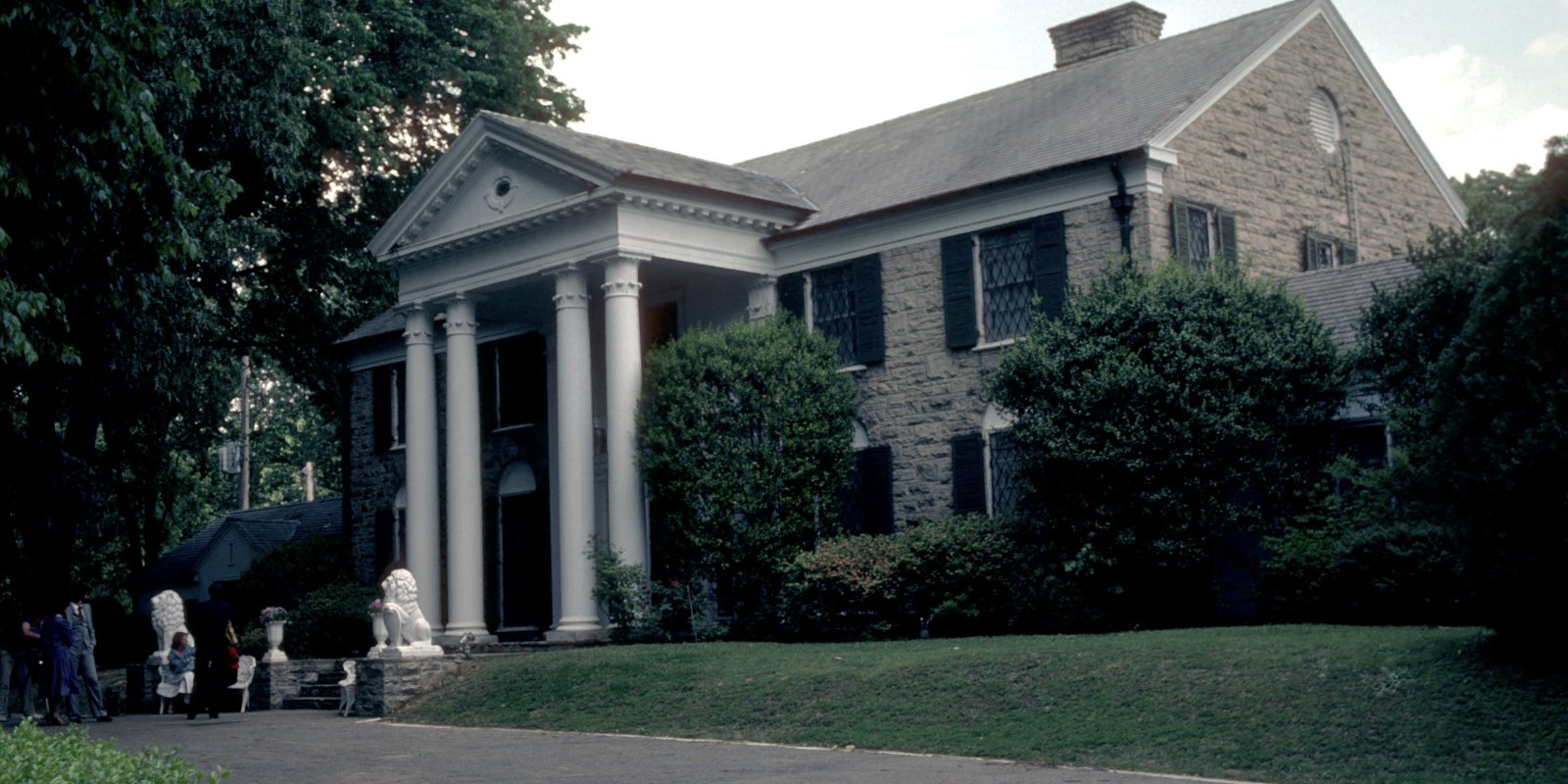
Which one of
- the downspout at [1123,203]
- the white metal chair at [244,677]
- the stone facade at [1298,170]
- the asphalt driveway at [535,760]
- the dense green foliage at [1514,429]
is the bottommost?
the asphalt driveway at [535,760]

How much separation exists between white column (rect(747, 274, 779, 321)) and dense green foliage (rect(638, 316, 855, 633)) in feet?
6.61

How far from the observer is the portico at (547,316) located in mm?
25000

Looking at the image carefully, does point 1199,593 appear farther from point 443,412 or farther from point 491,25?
point 491,25

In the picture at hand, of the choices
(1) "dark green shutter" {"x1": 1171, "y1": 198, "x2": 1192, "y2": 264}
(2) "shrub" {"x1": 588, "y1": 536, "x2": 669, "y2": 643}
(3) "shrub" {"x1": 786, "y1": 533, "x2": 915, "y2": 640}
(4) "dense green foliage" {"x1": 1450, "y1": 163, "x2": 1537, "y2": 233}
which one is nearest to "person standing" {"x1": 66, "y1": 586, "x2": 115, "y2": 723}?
(2) "shrub" {"x1": 588, "y1": 536, "x2": 669, "y2": 643}

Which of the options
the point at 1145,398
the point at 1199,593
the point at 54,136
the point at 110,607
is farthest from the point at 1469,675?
the point at 110,607

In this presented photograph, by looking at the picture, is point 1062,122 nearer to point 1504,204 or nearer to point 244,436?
point 1504,204

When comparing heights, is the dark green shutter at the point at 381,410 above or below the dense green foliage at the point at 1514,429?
above

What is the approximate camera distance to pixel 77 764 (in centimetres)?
841

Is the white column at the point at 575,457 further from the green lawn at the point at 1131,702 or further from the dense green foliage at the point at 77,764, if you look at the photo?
the dense green foliage at the point at 77,764

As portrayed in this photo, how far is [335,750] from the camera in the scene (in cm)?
1573

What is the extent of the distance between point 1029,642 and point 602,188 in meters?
10.3

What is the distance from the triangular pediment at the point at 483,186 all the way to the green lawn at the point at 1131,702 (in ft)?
28.5

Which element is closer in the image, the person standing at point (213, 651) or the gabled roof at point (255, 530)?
the person standing at point (213, 651)

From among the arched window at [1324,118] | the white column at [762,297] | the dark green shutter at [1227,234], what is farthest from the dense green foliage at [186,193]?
the arched window at [1324,118]
